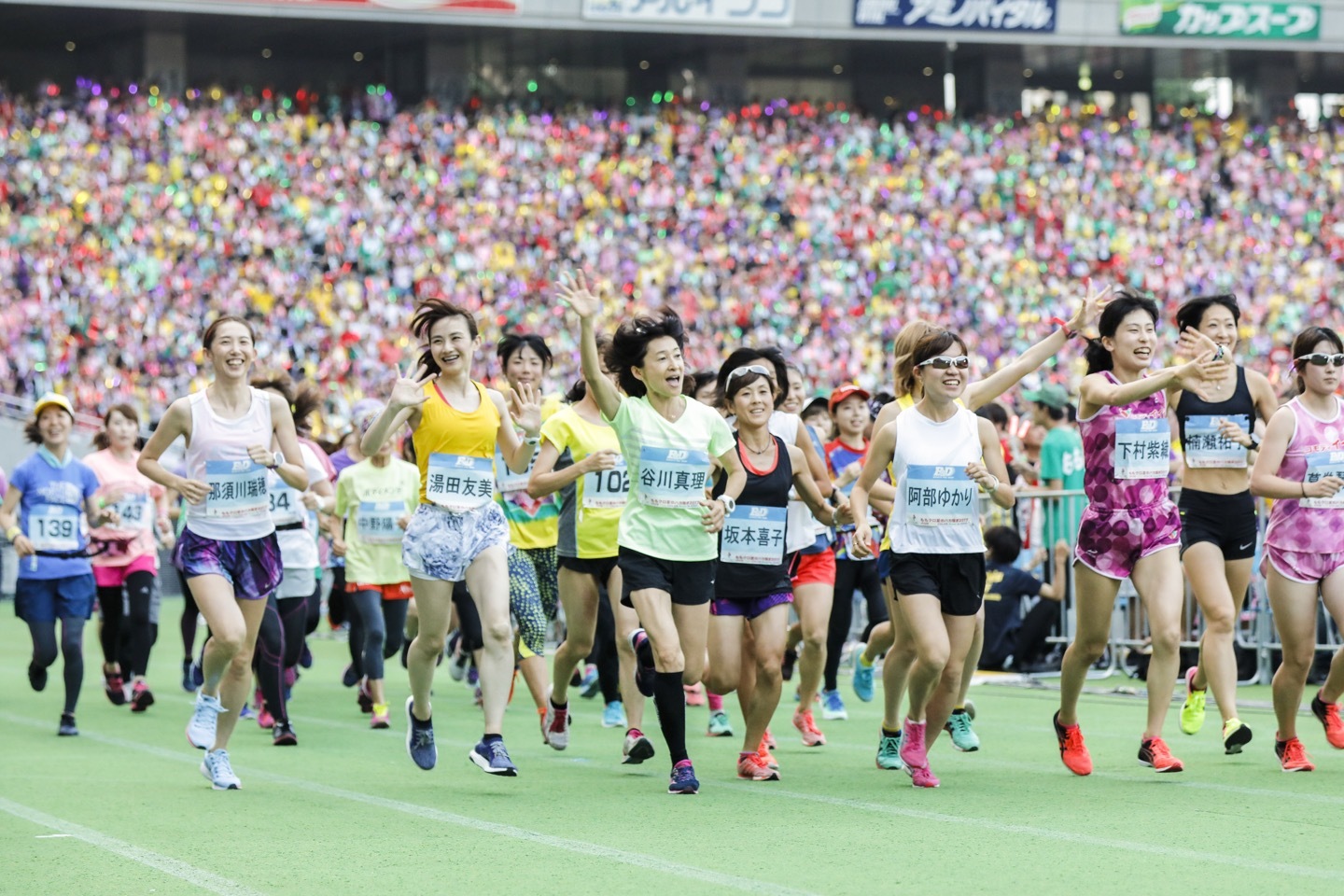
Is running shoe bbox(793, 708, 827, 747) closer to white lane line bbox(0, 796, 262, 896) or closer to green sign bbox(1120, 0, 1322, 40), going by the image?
white lane line bbox(0, 796, 262, 896)

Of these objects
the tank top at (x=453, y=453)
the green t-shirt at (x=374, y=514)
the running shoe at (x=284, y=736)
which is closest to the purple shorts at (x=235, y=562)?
the tank top at (x=453, y=453)

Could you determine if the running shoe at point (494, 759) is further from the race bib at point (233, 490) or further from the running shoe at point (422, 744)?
the race bib at point (233, 490)

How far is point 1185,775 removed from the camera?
8555 millimetres

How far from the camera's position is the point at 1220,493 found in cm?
898

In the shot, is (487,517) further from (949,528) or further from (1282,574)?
(1282,574)

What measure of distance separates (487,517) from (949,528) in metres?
1.97

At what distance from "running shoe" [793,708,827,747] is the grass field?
8 centimetres

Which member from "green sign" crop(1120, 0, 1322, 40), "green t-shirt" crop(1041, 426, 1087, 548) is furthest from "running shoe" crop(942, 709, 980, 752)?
"green sign" crop(1120, 0, 1322, 40)

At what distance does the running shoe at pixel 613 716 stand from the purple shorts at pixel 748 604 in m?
2.88

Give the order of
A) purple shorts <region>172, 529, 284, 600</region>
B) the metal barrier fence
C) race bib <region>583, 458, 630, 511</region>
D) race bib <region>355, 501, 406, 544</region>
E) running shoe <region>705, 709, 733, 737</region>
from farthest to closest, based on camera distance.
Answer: the metal barrier fence, race bib <region>355, 501, 406, 544</region>, running shoe <region>705, 709, 733, 737</region>, race bib <region>583, 458, 630, 511</region>, purple shorts <region>172, 529, 284, 600</region>

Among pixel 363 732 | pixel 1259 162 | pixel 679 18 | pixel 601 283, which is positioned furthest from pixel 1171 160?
pixel 363 732

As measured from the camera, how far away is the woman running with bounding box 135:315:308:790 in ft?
27.4

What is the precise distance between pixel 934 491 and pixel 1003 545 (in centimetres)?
644

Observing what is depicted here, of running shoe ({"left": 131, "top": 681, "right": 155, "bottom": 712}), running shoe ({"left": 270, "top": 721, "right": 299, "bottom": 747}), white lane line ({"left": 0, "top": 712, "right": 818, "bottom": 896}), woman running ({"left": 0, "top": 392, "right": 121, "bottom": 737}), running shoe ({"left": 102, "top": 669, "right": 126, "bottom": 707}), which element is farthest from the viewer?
running shoe ({"left": 102, "top": 669, "right": 126, "bottom": 707})
